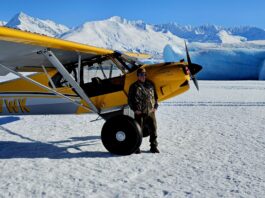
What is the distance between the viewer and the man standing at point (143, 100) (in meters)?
6.27

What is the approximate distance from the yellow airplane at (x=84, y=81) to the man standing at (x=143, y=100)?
0.29 m

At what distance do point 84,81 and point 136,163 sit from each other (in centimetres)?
262

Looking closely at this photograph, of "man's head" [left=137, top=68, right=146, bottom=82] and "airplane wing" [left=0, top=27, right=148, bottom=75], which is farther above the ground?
"airplane wing" [left=0, top=27, right=148, bottom=75]

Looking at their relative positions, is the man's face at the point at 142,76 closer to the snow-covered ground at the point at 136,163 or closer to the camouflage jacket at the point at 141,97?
the camouflage jacket at the point at 141,97

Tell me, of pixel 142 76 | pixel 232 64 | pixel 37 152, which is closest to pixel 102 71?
pixel 142 76

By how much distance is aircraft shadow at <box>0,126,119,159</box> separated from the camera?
20.4 feet

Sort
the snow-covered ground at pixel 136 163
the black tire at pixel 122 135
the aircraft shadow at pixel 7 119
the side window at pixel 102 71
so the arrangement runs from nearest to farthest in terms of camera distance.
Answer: the snow-covered ground at pixel 136 163 < the black tire at pixel 122 135 < the side window at pixel 102 71 < the aircraft shadow at pixel 7 119

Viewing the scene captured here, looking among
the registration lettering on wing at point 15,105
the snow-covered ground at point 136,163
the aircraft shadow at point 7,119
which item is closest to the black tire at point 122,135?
the snow-covered ground at point 136,163

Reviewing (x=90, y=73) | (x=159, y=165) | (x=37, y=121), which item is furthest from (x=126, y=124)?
(x=37, y=121)

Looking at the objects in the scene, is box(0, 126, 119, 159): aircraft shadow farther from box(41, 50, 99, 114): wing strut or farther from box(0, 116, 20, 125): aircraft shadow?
box(0, 116, 20, 125): aircraft shadow

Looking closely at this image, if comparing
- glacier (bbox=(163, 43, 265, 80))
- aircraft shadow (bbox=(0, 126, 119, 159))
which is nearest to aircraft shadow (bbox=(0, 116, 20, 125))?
aircraft shadow (bbox=(0, 126, 119, 159))

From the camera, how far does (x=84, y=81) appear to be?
7.48 metres

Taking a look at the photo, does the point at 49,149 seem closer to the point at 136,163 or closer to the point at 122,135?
the point at 122,135

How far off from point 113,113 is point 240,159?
2.82 meters
